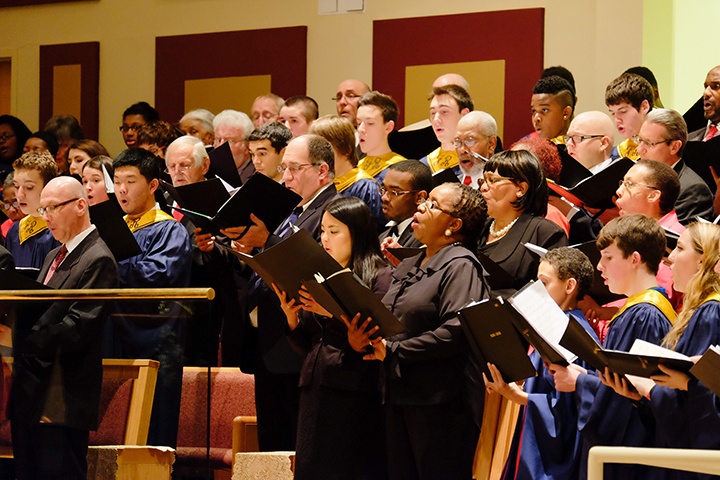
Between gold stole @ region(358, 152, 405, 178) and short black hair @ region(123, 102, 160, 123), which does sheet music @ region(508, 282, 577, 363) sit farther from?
short black hair @ region(123, 102, 160, 123)

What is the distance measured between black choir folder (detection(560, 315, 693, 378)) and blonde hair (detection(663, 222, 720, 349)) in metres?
0.26

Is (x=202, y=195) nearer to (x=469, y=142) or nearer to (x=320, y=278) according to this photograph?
(x=320, y=278)

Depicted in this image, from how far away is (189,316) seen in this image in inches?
149

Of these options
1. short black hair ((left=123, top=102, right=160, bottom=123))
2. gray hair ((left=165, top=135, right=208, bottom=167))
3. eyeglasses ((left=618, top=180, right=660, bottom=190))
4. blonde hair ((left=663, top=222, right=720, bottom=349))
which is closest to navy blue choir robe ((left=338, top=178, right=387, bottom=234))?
gray hair ((left=165, top=135, right=208, bottom=167))

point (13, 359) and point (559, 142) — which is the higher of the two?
point (559, 142)

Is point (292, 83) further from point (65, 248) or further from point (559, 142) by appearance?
point (65, 248)

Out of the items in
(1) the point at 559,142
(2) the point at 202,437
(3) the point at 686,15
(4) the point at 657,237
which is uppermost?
(3) the point at 686,15

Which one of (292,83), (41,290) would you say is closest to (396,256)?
(41,290)

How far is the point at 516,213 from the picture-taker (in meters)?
4.42

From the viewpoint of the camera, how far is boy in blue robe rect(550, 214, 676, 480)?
3.40 meters

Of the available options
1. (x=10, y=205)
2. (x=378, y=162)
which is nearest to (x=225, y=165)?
(x=378, y=162)

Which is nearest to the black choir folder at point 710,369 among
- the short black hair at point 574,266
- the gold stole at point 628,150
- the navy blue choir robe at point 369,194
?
the short black hair at point 574,266

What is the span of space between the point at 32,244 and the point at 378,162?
1867 mm

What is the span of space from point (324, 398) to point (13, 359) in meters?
1.09
